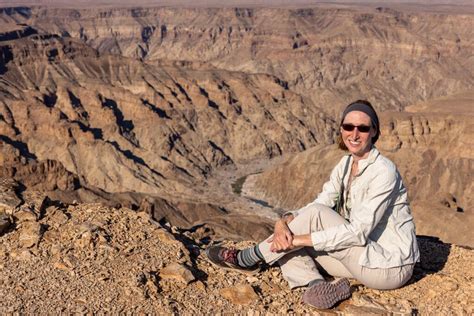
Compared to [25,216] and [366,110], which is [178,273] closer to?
[25,216]

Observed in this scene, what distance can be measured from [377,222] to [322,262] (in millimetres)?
1682

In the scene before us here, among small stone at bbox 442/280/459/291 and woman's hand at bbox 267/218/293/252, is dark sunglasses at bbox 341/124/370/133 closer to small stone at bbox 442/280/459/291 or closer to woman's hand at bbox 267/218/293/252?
woman's hand at bbox 267/218/293/252

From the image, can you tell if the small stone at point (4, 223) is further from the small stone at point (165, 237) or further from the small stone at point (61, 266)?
the small stone at point (165, 237)

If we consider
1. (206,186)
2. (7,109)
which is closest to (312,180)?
(206,186)

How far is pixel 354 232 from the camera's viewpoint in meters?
9.12

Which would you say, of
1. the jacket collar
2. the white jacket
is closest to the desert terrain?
the white jacket

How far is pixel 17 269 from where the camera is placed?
35.9 feet

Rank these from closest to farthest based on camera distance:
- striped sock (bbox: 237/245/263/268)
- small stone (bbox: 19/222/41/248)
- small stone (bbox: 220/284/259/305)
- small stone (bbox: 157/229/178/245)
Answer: small stone (bbox: 220/284/259/305), striped sock (bbox: 237/245/263/268), small stone (bbox: 19/222/41/248), small stone (bbox: 157/229/178/245)

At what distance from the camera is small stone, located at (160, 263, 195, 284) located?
10836 mm

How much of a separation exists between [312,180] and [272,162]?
36.4 meters

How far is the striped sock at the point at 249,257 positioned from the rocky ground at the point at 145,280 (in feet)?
1.46

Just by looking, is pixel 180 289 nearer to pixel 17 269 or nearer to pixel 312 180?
pixel 17 269

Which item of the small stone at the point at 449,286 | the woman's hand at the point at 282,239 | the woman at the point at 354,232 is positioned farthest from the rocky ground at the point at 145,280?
the woman's hand at the point at 282,239

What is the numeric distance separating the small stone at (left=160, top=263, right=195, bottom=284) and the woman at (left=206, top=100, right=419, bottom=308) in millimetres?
1508
